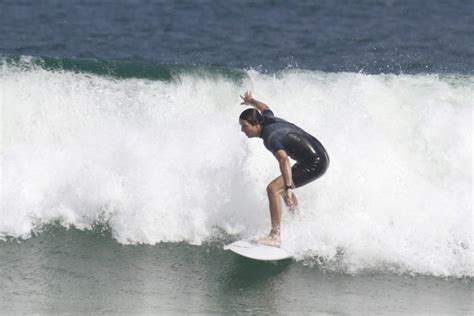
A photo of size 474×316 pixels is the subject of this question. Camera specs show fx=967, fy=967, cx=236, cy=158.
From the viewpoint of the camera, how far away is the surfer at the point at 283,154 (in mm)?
9523

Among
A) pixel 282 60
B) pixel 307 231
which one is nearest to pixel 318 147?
pixel 307 231

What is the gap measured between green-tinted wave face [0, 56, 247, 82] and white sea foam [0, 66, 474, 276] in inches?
13.5

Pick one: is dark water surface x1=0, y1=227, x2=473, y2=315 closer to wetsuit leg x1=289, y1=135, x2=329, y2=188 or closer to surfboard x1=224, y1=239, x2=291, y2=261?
surfboard x1=224, y1=239, x2=291, y2=261

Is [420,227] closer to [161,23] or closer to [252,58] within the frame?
[252,58]

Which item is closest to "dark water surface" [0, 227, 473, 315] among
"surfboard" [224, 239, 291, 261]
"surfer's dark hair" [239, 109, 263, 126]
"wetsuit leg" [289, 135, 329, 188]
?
"surfboard" [224, 239, 291, 261]

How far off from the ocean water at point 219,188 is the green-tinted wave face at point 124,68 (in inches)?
1.3

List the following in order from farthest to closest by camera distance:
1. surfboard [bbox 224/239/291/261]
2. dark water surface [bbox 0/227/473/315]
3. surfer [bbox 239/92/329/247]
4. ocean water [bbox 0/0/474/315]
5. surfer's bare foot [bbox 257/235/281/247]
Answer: surfer's bare foot [bbox 257/235/281/247], surfboard [bbox 224/239/291/261], surfer [bbox 239/92/329/247], ocean water [bbox 0/0/474/315], dark water surface [bbox 0/227/473/315]

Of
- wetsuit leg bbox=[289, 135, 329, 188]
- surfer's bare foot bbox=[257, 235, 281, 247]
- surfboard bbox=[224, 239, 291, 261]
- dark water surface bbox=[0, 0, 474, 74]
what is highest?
dark water surface bbox=[0, 0, 474, 74]

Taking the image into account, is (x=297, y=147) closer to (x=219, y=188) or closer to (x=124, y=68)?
(x=219, y=188)

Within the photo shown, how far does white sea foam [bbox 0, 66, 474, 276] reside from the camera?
10406 mm

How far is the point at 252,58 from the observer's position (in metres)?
16.1

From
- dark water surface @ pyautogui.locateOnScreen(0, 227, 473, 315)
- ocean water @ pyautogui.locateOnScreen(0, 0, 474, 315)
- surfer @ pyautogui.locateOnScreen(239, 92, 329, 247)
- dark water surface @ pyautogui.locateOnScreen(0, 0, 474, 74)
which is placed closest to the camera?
Answer: dark water surface @ pyautogui.locateOnScreen(0, 227, 473, 315)

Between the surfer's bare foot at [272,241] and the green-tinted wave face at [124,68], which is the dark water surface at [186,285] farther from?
the green-tinted wave face at [124,68]

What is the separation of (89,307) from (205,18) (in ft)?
33.4
